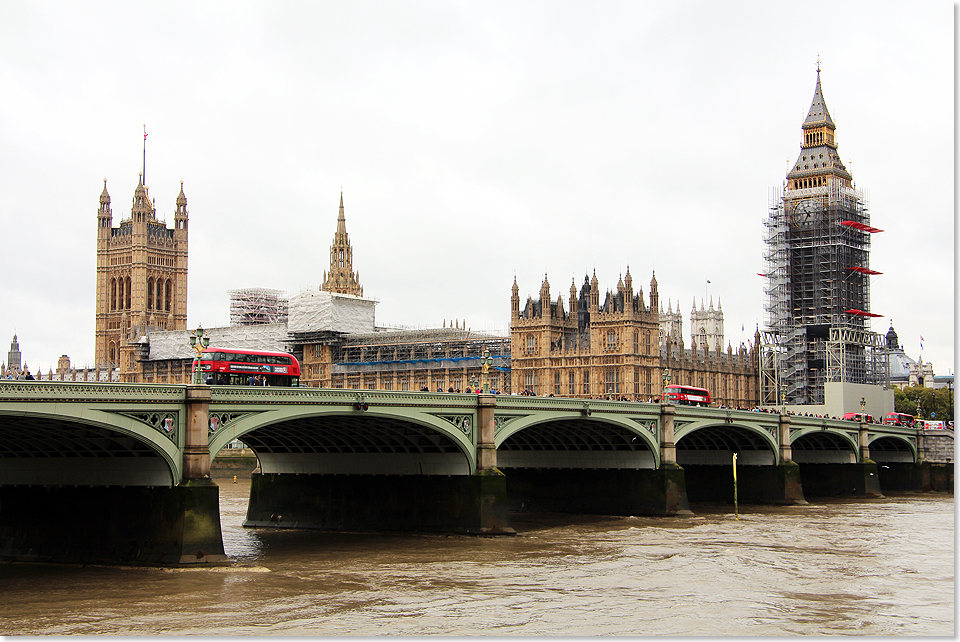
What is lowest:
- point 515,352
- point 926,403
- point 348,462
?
point 348,462

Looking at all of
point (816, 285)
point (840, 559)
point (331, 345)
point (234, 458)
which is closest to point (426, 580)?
point (840, 559)

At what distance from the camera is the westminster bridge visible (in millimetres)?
35344

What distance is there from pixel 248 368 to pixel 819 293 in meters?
65.9

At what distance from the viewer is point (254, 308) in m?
140

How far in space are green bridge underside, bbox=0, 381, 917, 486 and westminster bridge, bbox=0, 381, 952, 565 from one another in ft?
0.21

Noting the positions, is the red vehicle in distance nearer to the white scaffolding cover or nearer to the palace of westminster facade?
the palace of westminster facade

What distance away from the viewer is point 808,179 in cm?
11156

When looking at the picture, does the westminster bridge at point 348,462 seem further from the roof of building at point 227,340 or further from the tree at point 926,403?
the roof of building at point 227,340

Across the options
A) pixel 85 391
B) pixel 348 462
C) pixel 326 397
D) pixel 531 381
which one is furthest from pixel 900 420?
pixel 85 391

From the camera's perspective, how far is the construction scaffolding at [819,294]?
337 ft

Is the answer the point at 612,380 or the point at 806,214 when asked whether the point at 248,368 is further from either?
the point at 806,214

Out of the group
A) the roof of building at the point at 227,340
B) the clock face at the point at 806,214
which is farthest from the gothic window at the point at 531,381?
the roof of building at the point at 227,340

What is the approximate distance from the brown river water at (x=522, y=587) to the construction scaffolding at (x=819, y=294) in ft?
179

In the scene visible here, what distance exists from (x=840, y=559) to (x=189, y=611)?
886 inches
